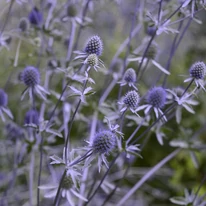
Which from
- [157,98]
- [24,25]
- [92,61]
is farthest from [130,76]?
[24,25]

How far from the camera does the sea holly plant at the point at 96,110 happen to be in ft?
3.60

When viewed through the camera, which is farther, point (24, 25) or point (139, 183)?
point (24, 25)

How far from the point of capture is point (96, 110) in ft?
5.30

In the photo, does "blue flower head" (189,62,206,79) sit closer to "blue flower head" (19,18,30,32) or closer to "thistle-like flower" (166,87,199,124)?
"thistle-like flower" (166,87,199,124)

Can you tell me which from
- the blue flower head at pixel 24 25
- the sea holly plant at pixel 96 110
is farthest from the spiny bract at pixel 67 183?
the blue flower head at pixel 24 25

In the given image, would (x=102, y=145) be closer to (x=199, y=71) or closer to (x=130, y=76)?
(x=130, y=76)

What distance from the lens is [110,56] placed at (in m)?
2.61

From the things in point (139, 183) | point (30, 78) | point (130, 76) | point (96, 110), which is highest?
point (130, 76)

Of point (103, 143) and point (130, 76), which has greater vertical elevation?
point (130, 76)

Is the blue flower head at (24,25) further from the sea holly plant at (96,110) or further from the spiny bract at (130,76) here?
the spiny bract at (130,76)

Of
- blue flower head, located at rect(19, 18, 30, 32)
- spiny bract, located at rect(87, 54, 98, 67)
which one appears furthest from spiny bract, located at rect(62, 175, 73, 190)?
blue flower head, located at rect(19, 18, 30, 32)

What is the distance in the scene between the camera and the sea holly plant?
3.60 feet

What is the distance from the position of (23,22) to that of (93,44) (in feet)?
2.14

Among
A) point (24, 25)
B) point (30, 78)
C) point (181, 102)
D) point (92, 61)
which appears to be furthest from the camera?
point (24, 25)
